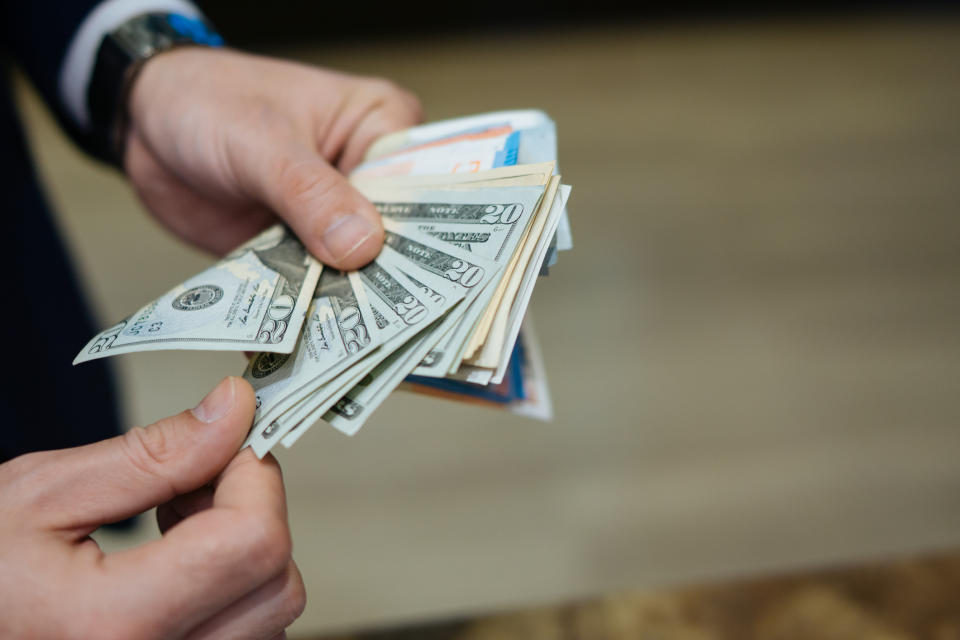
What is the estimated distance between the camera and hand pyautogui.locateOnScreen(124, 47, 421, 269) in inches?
28.8

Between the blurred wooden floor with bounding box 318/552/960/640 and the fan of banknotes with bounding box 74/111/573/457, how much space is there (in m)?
0.29

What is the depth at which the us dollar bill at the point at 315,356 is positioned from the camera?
23.9 inches

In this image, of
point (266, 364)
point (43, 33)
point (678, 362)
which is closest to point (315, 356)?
point (266, 364)

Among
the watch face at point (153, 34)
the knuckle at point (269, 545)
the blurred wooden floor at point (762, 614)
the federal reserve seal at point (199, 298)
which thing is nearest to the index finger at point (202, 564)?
the knuckle at point (269, 545)

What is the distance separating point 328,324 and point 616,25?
10.8ft

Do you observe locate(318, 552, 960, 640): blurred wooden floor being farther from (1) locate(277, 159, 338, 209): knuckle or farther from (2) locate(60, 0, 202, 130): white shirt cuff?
(2) locate(60, 0, 202, 130): white shirt cuff

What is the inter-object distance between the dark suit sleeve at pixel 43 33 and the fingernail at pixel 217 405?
642 millimetres

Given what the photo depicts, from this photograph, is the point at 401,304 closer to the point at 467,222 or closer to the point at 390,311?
the point at 390,311

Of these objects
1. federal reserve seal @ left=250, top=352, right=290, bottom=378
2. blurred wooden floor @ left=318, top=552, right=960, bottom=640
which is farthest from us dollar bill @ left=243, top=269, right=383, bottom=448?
blurred wooden floor @ left=318, top=552, right=960, bottom=640

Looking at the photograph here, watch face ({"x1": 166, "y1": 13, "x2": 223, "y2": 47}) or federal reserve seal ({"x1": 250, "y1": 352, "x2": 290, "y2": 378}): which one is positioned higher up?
watch face ({"x1": 166, "y1": 13, "x2": 223, "y2": 47})

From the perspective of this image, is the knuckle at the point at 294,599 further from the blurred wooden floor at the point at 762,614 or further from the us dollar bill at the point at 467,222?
the blurred wooden floor at the point at 762,614

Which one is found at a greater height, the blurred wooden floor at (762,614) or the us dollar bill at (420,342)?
the us dollar bill at (420,342)

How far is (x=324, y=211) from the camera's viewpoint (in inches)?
28.3

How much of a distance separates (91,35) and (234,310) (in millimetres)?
525
